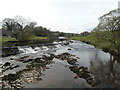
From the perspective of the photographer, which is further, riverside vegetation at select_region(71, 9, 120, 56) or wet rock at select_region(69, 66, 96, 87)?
riverside vegetation at select_region(71, 9, 120, 56)

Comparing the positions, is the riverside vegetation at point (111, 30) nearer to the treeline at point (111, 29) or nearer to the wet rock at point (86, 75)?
the treeline at point (111, 29)

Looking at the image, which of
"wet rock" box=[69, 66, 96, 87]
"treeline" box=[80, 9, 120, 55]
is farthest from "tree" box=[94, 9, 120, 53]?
"wet rock" box=[69, 66, 96, 87]

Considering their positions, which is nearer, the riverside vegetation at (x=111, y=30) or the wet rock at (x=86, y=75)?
the wet rock at (x=86, y=75)

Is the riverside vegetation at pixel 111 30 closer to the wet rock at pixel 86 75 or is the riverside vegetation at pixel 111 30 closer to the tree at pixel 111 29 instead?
the tree at pixel 111 29

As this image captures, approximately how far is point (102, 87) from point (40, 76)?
8024mm

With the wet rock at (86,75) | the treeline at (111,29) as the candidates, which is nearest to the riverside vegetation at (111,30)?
the treeline at (111,29)

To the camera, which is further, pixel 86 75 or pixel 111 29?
pixel 111 29

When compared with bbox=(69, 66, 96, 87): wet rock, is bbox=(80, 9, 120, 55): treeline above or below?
above

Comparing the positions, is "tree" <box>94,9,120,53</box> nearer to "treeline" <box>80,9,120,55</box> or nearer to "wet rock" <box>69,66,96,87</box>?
"treeline" <box>80,9,120,55</box>

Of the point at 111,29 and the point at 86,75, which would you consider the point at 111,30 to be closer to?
the point at 111,29

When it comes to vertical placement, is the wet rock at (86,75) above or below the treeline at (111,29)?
below

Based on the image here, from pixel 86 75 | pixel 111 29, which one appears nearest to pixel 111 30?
pixel 111 29

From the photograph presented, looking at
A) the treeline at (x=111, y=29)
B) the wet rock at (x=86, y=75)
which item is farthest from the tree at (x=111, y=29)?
the wet rock at (x=86, y=75)

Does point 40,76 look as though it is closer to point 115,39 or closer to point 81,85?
point 81,85
